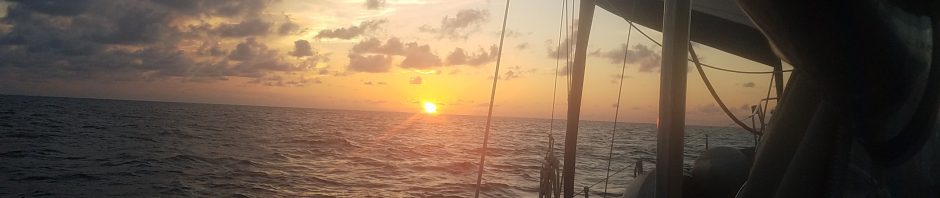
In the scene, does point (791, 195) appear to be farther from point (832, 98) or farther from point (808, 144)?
point (832, 98)

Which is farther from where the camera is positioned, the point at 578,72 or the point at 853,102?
the point at 578,72

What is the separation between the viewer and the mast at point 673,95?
6.59 feet

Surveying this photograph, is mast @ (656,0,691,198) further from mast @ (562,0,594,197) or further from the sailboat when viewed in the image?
mast @ (562,0,594,197)

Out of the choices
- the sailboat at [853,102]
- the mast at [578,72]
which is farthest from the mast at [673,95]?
the mast at [578,72]

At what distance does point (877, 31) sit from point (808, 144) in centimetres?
43

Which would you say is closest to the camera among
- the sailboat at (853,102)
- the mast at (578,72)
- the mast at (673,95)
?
the sailboat at (853,102)

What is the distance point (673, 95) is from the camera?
2.03m

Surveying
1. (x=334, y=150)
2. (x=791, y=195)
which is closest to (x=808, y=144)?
A: (x=791, y=195)

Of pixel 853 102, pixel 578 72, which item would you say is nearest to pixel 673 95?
pixel 853 102

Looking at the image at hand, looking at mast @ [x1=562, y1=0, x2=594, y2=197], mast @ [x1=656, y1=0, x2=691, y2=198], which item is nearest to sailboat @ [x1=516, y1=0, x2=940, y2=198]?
mast @ [x1=656, y1=0, x2=691, y2=198]

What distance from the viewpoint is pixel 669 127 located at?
2049mm

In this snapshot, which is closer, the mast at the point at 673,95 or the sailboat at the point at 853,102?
the sailboat at the point at 853,102

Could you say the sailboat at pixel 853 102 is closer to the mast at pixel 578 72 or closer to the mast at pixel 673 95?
the mast at pixel 673 95

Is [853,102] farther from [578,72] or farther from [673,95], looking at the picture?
[578,72]
